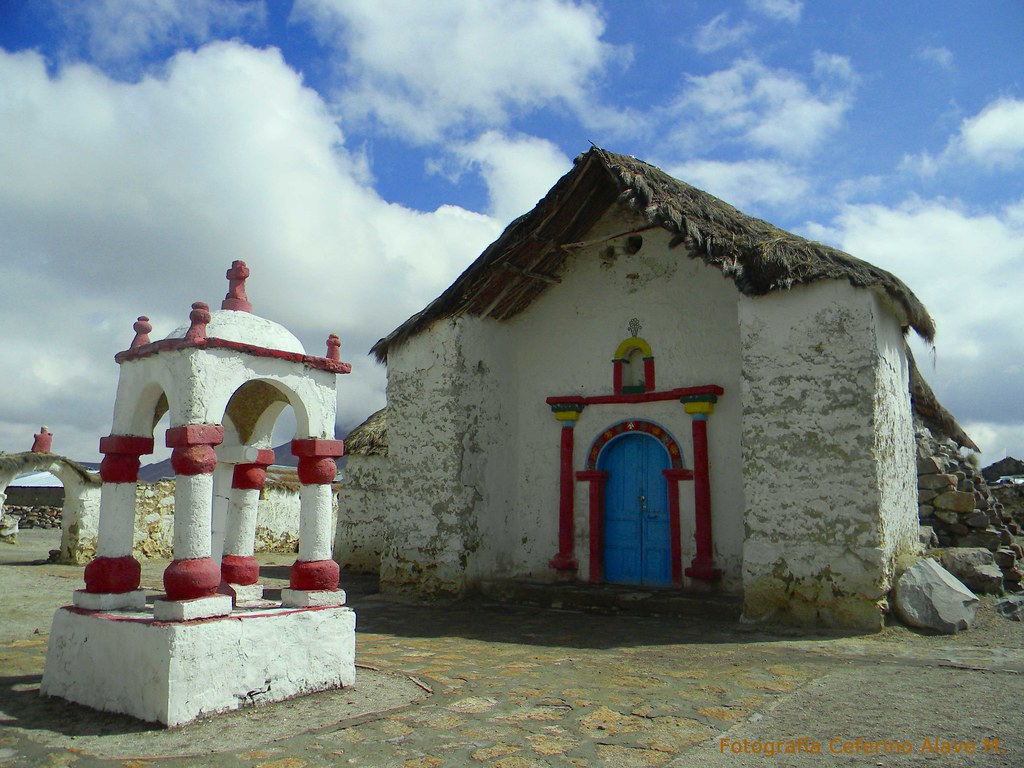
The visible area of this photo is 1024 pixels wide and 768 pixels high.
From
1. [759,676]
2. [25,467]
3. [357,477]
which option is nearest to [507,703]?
[759,676]

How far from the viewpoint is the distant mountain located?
18094 millimetres

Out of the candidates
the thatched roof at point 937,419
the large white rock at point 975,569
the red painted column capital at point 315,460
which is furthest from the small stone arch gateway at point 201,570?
the thatched roof at point 937,419

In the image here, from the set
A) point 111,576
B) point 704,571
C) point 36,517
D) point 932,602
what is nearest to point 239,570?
point 111,576

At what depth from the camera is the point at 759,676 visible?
16.6 ft

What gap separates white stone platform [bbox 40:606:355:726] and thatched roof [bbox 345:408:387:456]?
7920 millimetres

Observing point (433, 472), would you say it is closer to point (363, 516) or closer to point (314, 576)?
point (363, 516)

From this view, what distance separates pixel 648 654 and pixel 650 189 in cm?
462

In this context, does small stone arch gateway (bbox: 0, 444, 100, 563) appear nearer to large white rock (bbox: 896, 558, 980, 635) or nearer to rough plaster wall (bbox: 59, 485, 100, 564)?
rough plaster wall (bbox: 59, 485, 100, 564)

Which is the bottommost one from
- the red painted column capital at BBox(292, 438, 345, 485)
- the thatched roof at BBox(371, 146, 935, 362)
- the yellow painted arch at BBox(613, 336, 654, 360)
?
the red painted column capital at BBox(292, 438, 345, 485)

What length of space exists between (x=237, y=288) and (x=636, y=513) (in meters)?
5.58

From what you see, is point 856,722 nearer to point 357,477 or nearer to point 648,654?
point 648,654

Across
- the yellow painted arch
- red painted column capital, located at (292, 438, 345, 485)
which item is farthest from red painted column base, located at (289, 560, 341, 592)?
the yellow painted arch

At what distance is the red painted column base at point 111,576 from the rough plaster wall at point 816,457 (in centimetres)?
520

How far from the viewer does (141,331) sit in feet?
16.1
